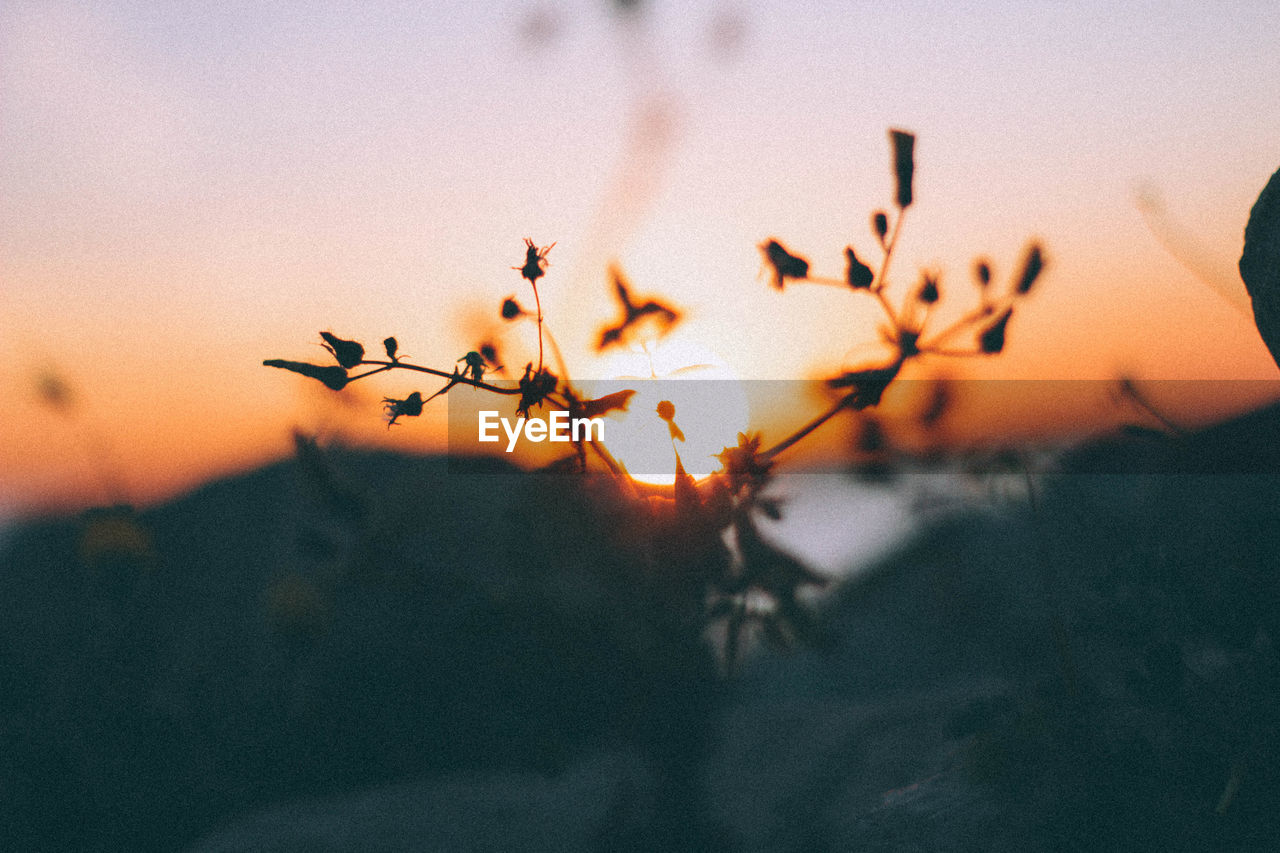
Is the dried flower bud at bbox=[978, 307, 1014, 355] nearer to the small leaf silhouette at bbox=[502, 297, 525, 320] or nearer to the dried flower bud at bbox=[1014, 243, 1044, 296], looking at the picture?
the dried flower bud at bbox=[1014, 243, 1044, 296]

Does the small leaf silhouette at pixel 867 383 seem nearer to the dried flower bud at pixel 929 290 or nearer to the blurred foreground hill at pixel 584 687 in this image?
the dried flower bud at pixel 929 290

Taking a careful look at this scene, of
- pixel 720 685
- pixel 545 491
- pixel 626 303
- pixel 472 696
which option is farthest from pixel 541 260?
pixel 472 696

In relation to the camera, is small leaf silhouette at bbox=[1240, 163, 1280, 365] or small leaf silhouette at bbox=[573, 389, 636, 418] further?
small leaf silhouette at bbox=[1240, 163, 1280, 365]

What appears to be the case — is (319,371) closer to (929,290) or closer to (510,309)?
(510,309)

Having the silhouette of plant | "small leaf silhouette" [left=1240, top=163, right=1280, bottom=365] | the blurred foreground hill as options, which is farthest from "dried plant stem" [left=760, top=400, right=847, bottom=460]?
"small leaf silhouette" [left=1240, top=163, right=1280, bottom=365]

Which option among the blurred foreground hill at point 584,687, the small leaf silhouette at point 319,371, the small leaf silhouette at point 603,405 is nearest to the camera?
the small leaf silhouette at point 319,371

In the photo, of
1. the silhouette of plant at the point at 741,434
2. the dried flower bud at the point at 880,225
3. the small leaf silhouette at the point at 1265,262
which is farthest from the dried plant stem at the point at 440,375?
the small leaf silhouette at the point at 1265,262
